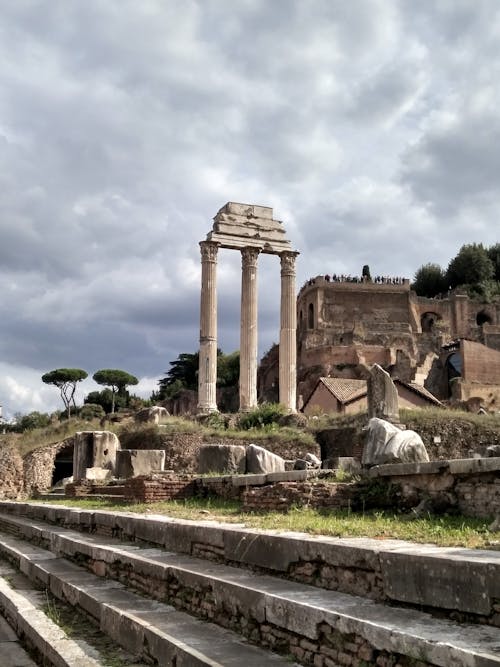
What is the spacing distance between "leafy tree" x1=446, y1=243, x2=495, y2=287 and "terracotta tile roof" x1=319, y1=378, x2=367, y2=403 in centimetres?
3768

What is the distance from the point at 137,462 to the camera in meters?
17.1

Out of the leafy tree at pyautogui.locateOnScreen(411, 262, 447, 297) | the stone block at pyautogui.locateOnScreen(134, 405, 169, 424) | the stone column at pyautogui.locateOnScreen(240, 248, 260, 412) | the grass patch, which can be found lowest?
the grass patch

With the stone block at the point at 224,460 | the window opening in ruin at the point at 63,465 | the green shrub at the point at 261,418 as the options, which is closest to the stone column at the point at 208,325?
the green shrub at the point at 261,418

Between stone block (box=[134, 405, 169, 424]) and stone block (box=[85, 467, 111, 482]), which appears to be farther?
stone block (box=[134, 405, 169, 424])

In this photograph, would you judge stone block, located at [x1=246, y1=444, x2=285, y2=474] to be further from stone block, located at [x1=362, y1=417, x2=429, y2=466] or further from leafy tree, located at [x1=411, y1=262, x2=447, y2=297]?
leafy tree, located at [x1=411, y1=262, x2=447, y2=297]

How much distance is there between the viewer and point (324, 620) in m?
3.57

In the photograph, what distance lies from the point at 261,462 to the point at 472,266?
67072mm

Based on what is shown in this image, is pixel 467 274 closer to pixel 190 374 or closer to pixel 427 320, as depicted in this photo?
pixel 427 320


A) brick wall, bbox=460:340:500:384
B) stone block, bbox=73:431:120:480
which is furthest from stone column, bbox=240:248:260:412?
brick wall, bbox=460:340:500:384

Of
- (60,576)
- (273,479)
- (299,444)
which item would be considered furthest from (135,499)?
(299,444)

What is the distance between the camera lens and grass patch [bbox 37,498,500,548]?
5.11m

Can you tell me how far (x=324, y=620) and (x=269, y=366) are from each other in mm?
58333

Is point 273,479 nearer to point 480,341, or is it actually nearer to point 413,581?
point 413,581

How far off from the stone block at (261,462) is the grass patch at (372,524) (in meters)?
3.81
